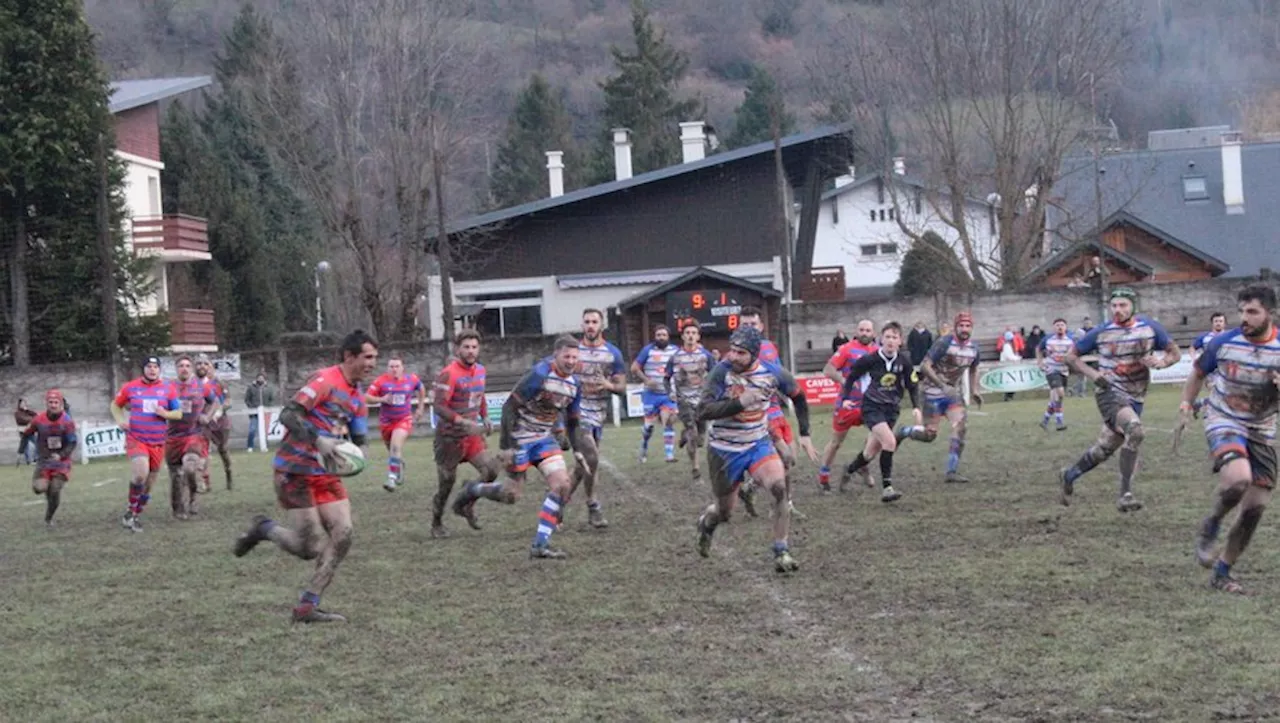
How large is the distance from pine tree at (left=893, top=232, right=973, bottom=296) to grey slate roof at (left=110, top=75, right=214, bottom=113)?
22303 mm

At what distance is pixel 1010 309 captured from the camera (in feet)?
139

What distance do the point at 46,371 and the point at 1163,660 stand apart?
3380cm

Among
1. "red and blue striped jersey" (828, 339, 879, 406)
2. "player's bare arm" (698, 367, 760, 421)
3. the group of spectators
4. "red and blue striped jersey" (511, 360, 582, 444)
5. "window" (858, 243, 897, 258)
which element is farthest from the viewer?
"window" (858, 243, 897, 258)

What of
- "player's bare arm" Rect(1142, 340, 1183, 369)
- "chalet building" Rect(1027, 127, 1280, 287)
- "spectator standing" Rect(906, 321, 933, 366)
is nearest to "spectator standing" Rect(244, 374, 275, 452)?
"spectator standing" Rect(906, 321, 933, 366)

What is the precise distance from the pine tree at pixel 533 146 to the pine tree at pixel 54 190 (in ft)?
142

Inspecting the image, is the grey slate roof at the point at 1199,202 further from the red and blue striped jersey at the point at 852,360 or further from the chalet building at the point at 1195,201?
the red and blue striped jersey at the point at 852,360

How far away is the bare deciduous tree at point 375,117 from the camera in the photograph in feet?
154

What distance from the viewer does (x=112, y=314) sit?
125 feet

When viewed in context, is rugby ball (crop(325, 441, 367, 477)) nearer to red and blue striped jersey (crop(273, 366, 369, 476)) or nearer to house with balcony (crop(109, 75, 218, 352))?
red and blue striped jersey (crop(273, 366, 369, 476))

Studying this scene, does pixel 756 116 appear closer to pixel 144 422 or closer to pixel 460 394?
pixel 144 422

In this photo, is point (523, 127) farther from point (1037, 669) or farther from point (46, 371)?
point (1037, 669)

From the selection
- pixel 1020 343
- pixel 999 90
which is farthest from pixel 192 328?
pixel 999 90

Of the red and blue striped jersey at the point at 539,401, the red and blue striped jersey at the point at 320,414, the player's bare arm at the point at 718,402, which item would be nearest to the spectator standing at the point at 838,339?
the red and blue striped jersey at the point at 539,401

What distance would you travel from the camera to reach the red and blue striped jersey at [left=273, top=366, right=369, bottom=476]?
34.3ft
